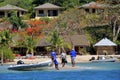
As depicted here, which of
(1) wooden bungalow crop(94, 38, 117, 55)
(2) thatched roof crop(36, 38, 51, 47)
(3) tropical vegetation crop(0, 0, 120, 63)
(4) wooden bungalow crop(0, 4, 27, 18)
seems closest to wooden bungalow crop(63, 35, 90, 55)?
(3) tropical vegetation crop(0, 0, 120, 63)

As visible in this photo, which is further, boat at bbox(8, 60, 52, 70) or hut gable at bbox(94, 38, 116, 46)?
hut gable at bbox(94, 38, 116, 46)

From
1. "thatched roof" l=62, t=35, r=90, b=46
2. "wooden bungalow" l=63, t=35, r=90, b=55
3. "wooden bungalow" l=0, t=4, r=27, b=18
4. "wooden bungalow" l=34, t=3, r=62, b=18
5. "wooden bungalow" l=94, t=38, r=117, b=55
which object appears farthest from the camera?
"wooden bungalow" l=34, t=3, r=62, b=18

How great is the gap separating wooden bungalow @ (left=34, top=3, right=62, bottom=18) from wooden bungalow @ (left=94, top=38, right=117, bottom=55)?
875 inches

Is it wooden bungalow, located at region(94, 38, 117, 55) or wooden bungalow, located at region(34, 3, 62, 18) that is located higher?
wooden bungalow, located at region(34, 3, 62, 18)

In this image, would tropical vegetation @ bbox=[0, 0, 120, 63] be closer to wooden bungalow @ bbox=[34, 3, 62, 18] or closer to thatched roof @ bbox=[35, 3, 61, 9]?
thatched roof @ bbox=[35, 3, 61, 9]

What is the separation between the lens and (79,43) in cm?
6900

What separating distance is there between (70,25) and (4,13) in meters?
22.4

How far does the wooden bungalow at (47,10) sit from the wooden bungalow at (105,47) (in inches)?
875

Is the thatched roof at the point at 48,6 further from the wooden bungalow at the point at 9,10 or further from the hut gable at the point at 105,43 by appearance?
the hut gable at the point at 105,43

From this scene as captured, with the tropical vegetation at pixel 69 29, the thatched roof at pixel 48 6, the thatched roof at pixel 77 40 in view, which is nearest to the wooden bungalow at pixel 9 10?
the thatched roof at pixel 48 6

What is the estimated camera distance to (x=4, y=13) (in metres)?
91.7

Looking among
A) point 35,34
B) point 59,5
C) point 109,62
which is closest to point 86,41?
point 35,34

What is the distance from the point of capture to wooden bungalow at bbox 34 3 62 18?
89312 mm

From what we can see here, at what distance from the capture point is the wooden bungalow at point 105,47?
6780 cm
